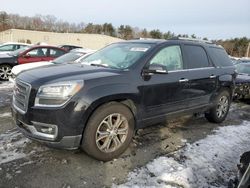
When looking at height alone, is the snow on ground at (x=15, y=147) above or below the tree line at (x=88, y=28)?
below

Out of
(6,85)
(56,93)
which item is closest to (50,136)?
(56,93)

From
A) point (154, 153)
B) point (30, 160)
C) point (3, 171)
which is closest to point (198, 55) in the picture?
point (154, 153)

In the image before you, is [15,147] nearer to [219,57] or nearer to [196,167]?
[196,167]

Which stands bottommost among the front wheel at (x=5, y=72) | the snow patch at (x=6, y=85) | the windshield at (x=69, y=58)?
the snow patch at (x=6, y=85)

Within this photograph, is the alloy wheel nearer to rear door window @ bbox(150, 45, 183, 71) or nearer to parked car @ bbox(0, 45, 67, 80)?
rear door window @ bbox(150, 45, 183, 71)

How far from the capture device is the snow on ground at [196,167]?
3785 mm

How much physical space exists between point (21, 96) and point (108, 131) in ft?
4.36

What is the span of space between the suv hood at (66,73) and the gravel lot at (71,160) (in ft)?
3.76

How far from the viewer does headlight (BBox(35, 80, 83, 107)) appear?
372 cm

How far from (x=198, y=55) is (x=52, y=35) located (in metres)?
46.1

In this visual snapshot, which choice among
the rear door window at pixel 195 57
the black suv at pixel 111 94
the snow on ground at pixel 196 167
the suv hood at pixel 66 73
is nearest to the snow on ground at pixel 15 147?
the black suv at pixel 111 94

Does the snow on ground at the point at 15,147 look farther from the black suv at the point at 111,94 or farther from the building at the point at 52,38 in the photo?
the building at the point at 52,38

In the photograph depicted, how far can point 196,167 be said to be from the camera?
14.0 ft

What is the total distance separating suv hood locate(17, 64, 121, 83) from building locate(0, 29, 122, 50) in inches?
1661
